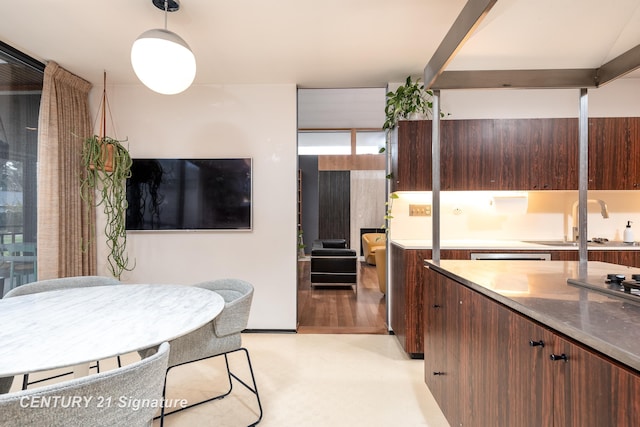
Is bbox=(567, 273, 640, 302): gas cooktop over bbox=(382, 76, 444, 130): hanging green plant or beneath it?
→ beneath

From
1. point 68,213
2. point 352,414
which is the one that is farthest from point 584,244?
point 68,213

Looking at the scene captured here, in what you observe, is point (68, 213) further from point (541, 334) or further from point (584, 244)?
point (584, 244)

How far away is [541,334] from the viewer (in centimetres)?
90

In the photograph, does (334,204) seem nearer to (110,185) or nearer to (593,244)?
(110,185)

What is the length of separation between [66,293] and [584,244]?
2.80 meters

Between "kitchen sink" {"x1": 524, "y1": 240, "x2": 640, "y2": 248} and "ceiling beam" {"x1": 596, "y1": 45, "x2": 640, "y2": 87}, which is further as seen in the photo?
"kitchen sink" {"x1": 524, "y1": 240, "x2": 640, "y2": 248}

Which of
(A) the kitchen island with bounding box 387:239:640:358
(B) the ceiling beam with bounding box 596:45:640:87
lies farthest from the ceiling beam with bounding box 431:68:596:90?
(A) the kitchen island with bounding box 387:239:640:358

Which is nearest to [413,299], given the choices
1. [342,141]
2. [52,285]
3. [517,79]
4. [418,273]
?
[418,273]

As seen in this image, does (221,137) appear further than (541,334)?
Yes

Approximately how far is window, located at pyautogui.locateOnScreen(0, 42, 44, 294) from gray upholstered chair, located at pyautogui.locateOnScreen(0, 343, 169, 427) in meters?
2.52

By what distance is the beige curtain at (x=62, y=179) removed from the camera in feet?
8.88

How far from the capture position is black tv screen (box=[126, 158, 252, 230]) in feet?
10.6

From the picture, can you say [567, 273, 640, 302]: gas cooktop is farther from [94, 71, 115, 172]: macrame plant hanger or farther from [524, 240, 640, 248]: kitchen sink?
[94, 71, 115, 172]: macrame plant hanger

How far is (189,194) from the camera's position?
10.7 ft
